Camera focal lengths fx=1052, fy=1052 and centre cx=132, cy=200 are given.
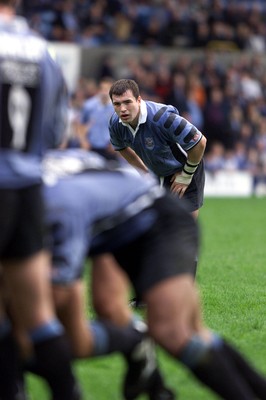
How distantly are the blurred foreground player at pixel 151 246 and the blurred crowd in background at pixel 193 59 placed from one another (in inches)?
658

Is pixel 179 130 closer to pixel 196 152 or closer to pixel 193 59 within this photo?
pixel 196 152

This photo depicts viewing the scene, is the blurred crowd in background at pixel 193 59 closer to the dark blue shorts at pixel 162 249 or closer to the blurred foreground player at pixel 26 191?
the dark blue shorts at pixel 162 249

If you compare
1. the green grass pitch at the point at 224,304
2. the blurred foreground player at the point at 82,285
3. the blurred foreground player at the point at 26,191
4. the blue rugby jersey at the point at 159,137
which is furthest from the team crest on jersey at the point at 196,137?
the blurred foreground player at the point at 26,191

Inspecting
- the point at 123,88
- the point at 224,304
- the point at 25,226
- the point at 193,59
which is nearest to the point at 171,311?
the point at 25,226

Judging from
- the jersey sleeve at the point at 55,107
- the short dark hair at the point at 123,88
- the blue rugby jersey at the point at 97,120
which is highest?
the jersey sleeve at the point at 55,107

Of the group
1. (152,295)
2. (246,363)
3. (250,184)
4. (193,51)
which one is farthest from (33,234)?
(193,51)

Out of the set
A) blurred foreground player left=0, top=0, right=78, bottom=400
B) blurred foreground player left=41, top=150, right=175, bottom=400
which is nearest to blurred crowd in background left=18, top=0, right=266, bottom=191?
blurred foreground player left=41, top=150, right=175, bottom=400

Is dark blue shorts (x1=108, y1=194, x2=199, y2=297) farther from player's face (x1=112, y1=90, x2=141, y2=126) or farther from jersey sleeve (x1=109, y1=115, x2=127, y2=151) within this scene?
jersey sleeve (x1=109, y1=115, x2=127, y2=151)

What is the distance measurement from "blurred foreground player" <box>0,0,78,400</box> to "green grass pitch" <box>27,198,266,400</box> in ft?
3.25

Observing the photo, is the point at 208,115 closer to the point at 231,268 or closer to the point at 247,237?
the point at 247,237

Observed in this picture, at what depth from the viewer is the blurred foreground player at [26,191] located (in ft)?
14.5

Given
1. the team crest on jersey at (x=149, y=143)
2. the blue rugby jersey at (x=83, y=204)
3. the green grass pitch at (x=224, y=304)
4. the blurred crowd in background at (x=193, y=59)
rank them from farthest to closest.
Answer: the blurred crowd in background at (x=193, y=59) < the team crest on jersey at (x=149, y=143) < the green grass pitch at (x=224, y=304) < the blue rugby jersey at (x=83, y=204)

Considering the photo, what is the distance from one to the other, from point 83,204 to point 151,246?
1.36 ft

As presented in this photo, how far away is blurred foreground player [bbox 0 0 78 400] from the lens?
174 inches
